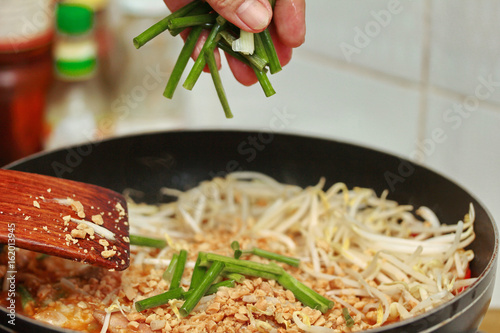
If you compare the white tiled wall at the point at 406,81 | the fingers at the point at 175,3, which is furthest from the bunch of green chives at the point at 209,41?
the white tiled wall at the point at 406,81

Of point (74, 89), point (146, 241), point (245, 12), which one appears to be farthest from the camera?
point (74, 89)

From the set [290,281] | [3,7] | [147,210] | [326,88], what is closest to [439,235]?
[290,281]

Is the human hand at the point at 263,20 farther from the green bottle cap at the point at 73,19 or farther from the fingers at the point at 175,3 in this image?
the green bottle cap at the point at 73,19

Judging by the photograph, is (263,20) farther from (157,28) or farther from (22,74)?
(22,74)

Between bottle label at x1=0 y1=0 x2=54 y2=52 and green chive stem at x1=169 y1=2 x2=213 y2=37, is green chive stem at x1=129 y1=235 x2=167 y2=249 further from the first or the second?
bottle label at x1=0 y1=0 x2=54 y2=52

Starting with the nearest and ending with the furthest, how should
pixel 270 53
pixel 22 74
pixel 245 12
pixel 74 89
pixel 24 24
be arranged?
pixel 245 12 → pixel 270 53 → pixel 24 24 → pixel 22 74 → pixel 74 89

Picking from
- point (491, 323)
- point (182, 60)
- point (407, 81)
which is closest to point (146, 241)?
point (182, 60)

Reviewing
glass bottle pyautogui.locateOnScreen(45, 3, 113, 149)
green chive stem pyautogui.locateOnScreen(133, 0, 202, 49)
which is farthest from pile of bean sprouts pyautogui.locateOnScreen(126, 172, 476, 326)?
glass bottle pyautogui.locateOnScreen(45, 3, 113, 149)
